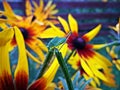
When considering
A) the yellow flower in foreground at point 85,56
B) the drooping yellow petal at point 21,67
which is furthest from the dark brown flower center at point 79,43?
the drooping yellow petal at point 21,67

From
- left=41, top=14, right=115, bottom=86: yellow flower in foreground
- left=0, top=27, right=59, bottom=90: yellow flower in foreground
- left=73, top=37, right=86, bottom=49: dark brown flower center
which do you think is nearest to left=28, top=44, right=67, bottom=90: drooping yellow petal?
left=0, top=27, right=59, bottom=90: yellow flower in foreground

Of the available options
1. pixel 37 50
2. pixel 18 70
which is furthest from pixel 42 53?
pixel 18 70

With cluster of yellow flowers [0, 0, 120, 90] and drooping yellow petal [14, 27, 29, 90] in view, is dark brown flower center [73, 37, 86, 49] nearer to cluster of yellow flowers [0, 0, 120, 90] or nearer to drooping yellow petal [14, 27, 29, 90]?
cluster of yellow flowers [0, 0, 120, 90]

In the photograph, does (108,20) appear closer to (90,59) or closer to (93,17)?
(93,17)

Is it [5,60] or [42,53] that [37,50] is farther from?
[5,60]

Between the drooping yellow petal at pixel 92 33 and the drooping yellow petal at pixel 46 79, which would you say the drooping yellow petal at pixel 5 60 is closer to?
the drooping yellow petal at pixel 46 79

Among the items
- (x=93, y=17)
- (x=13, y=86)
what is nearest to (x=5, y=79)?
(x=13, y=86)

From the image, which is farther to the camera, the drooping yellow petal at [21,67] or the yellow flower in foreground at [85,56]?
the yellow flower in foreground at [85,56]
